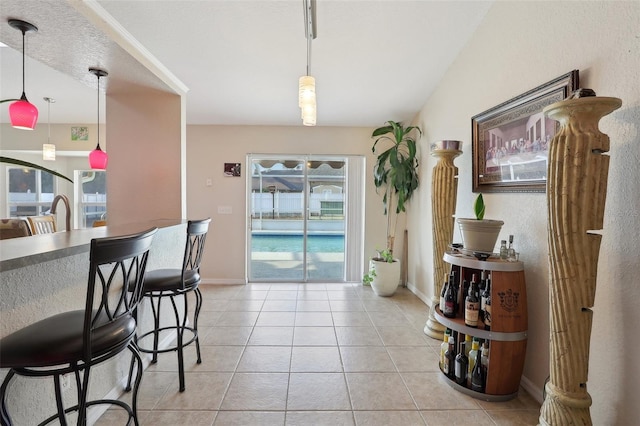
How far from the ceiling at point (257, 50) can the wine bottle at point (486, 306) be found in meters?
2.18

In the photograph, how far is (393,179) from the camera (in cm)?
395

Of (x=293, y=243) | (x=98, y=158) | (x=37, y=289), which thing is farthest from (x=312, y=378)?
(x=293, y=243)

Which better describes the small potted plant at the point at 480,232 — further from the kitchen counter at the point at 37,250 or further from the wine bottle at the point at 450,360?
the kitchen counter at the point at 37,250

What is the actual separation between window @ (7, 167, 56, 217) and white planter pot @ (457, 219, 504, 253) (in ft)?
24.2

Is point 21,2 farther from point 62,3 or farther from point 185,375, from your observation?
point 185,375

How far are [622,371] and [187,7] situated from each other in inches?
139

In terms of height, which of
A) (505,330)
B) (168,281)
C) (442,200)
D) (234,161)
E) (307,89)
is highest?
(307,89)

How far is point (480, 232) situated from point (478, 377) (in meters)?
0.92

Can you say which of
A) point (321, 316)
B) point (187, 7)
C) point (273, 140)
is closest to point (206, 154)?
point (273, 140)

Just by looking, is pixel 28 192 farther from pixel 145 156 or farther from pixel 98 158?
pixel 145 156

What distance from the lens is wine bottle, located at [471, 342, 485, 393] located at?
1.88 meters

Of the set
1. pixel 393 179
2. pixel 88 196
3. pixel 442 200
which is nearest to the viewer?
pixel 442 200

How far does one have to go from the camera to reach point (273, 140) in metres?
4.36

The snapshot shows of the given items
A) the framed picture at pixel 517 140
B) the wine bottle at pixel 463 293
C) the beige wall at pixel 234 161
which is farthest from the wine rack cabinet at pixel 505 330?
the beige wall at pixel 234 161
